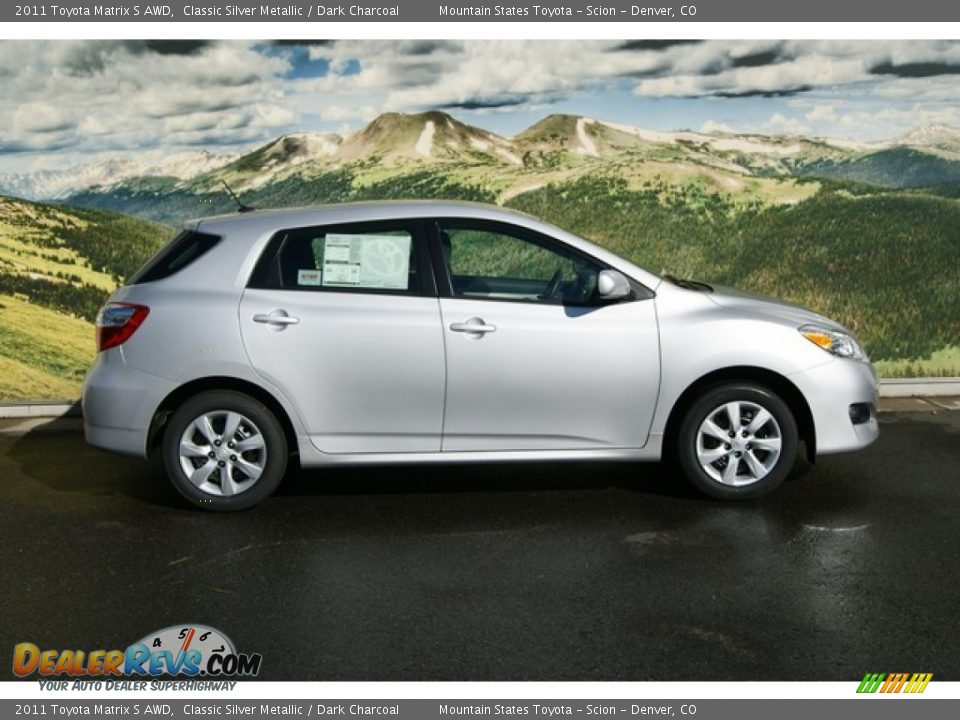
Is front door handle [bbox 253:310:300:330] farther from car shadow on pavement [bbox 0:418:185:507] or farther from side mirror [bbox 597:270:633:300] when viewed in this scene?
side mirror [bbox 597:270:633:300]

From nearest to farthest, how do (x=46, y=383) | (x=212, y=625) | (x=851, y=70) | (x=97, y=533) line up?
(x=212, y=625)
(x=97, y=533)
(x=46, y=383)
(x=851, y=70)

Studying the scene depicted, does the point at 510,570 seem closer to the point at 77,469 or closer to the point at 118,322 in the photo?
the point at 118,322

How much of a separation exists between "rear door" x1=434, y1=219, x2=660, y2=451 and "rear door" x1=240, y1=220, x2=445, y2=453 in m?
0.12

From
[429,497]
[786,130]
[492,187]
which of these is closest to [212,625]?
[429,497]

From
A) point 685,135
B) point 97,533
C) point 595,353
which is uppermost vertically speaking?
point 685,135

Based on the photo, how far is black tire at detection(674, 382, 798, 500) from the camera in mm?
6270

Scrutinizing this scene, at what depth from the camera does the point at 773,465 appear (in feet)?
20.7

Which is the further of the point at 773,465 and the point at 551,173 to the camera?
the point at 551,173

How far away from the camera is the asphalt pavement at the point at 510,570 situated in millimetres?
4344

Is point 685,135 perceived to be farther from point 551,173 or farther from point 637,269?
point 637,269

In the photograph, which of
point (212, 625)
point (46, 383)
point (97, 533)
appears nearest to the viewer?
point (212, 625)

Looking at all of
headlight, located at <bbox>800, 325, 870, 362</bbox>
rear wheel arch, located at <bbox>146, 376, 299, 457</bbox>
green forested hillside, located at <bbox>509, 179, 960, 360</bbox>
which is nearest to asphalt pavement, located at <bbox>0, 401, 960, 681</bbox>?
rear wheel arch, located at <bbox>146, 376, 299, 457</bbox>

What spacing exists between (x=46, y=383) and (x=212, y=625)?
5.51 meters

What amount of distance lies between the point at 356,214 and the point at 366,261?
0.94 ft
